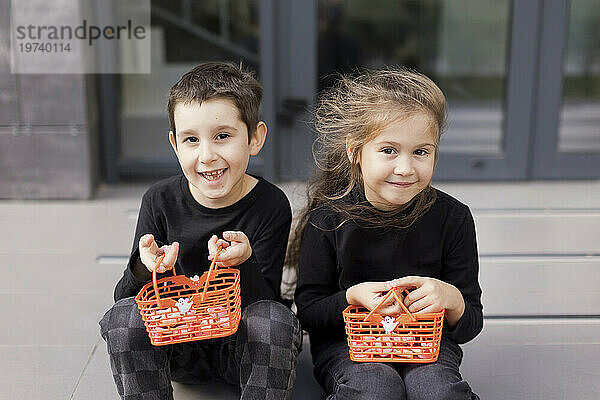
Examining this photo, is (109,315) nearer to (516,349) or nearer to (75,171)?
(516,349)

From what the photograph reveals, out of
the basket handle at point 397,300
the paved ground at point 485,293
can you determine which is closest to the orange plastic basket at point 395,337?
the basket handle at point 397,300

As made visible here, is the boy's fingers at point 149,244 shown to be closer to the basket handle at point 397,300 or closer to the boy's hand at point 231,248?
the boy's hand at point 231,248

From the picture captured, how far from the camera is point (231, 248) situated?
1.54m

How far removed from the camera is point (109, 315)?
1.59 meters

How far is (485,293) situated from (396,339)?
1.04m

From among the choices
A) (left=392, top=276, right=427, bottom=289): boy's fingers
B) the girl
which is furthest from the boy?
(left=392, top=276, right=427, bottom=289): boy's fingers

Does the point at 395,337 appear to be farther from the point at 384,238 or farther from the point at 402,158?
the point at 402,158

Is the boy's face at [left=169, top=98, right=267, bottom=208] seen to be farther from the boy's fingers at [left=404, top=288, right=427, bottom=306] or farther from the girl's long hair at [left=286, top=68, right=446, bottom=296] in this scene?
the boy's fingers at [left=404, top=288, right=427, bottom=306]

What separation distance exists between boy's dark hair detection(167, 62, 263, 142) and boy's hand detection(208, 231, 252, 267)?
0.85ft

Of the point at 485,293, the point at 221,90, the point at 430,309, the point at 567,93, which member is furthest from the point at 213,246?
the point at 567,93

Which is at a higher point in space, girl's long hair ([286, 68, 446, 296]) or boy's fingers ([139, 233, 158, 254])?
girl's long hair ([286, 68, 446, 296])

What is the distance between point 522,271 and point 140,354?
1.61 m

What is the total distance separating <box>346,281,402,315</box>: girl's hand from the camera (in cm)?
157

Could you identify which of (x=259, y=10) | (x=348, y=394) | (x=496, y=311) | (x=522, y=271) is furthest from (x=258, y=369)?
(x=259, y=10)
